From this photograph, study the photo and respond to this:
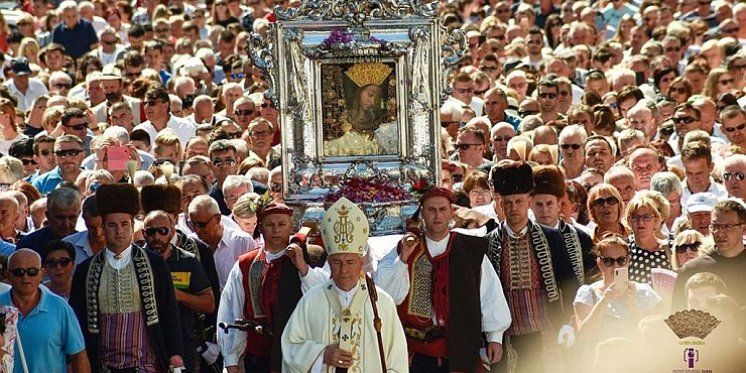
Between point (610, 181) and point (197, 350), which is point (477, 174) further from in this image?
point (197, 350)

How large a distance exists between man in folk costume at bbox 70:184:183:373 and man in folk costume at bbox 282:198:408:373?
3.91ft

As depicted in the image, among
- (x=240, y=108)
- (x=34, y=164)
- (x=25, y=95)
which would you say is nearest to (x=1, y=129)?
(x=34, y=164)

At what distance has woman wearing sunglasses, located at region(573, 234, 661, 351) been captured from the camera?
13.6m

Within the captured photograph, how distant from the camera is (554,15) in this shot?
2670 cm

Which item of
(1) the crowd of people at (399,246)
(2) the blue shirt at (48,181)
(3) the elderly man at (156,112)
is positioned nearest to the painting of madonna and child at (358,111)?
(1) the crowd of people at (399,246)

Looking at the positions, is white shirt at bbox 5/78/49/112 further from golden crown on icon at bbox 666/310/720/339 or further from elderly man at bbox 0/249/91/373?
golden crown on icon at bbox 666/310/720/339

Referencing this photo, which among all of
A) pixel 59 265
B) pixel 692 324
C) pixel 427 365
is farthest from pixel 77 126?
pixel 692 324

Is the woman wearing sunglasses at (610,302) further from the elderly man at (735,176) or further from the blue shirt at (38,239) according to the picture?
the blue shirt at (38,239)

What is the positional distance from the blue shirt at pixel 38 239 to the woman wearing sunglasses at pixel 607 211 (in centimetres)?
347

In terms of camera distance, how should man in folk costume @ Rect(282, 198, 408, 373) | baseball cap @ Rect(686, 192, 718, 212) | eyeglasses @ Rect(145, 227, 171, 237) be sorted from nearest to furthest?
1. man in folk costume @ Rect(282, 198, 408, 373)
2. eyeglasses @ Rect(145, 227, 171, 237)
3. baseball cap @ Rect(686, 192, 718, 212)

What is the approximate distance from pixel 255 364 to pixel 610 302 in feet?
7.06

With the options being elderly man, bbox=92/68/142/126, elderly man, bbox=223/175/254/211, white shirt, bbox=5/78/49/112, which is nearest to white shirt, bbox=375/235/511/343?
elderly man, bbox=223/175/254/211

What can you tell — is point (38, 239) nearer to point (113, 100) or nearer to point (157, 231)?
point (157, 231)

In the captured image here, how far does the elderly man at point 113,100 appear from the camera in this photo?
68.1ft
